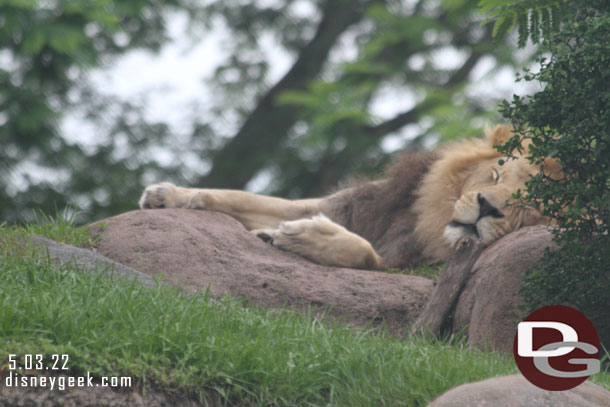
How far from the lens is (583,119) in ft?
12.1

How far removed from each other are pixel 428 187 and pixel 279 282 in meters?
1.62

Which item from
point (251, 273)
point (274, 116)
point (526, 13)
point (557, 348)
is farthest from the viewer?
point (274, 116)

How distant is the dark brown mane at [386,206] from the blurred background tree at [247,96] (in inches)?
83.5

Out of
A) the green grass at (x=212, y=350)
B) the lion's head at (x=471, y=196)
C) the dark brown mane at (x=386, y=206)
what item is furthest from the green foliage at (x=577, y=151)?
the dark brown mane at (x=386, y=206)

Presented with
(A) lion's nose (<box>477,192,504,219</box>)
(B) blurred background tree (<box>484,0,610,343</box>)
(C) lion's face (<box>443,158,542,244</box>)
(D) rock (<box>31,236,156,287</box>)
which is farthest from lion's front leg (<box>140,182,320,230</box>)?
(B) blurred background tree (<box>484,0,610,343</box>)

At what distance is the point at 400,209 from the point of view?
19.8 ft

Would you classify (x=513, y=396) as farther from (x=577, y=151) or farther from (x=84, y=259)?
(x=84, y=259)

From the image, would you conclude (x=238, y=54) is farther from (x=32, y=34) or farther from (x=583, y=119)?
(x=583, y=119)

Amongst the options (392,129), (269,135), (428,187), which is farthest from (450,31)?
(428,187)

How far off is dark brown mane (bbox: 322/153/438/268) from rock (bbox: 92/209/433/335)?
2.36 ft

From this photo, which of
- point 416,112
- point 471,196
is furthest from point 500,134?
point 416,112

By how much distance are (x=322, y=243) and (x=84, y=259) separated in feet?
5.49

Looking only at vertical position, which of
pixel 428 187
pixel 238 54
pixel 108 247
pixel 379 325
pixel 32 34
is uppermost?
pixel 238 54

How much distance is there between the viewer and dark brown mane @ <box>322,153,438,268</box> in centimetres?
591
